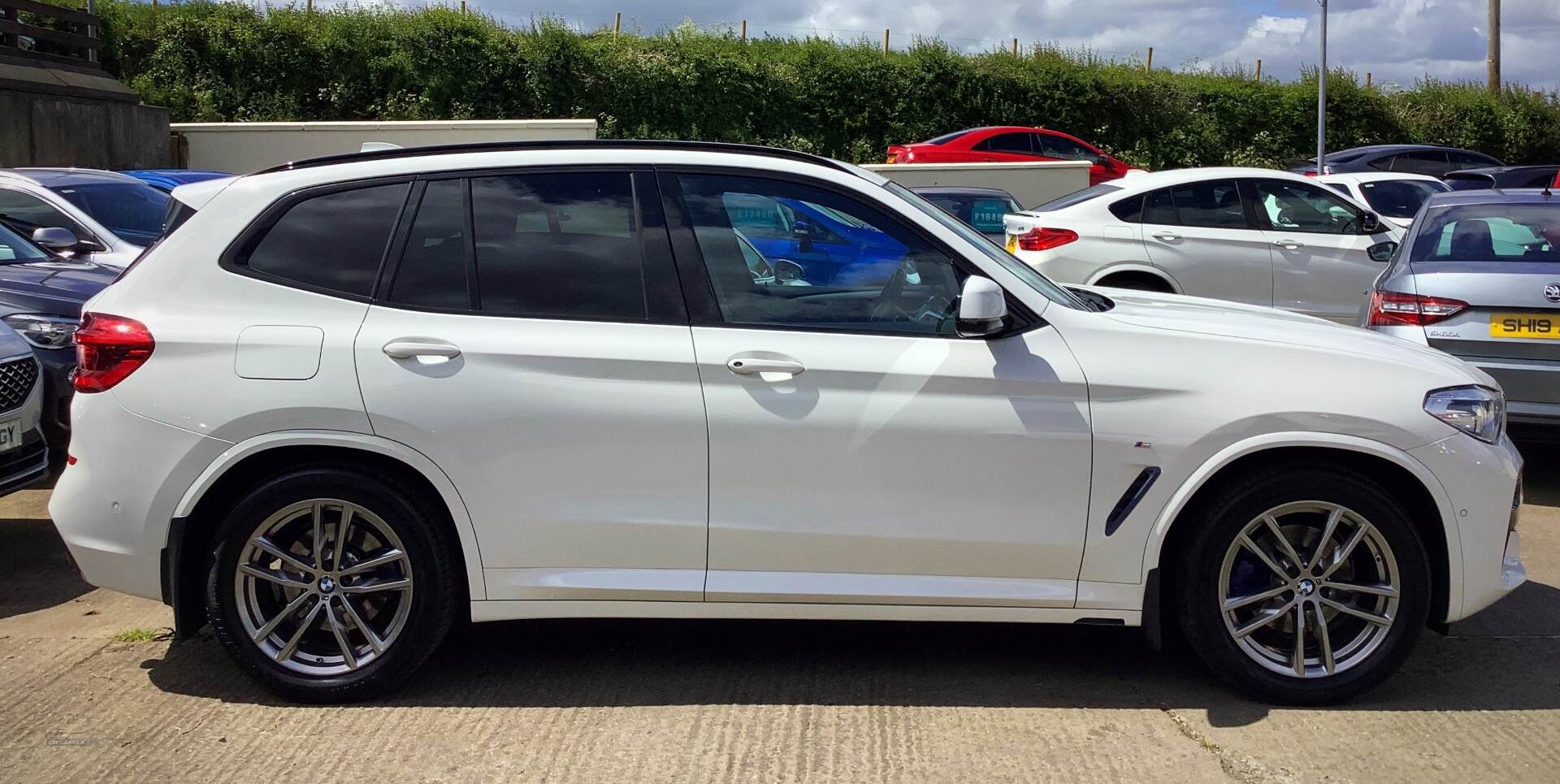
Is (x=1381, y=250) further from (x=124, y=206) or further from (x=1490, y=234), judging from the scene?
(x=124, y=206)

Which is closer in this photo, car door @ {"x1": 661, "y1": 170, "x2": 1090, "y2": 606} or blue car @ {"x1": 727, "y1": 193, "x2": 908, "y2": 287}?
car door @ {"x1": 661, "y1": 170, "x2": 1090, "y2": 606}

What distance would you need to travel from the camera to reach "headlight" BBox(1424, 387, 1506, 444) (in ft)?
13.2

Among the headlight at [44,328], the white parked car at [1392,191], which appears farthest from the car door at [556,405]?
the white parked car at [1392,191]

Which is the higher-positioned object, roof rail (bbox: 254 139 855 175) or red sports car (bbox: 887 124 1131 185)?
red sports car (bbox: 887 124 1131 185)

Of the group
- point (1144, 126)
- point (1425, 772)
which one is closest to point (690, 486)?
point (1425, 772)

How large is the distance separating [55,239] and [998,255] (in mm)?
6716

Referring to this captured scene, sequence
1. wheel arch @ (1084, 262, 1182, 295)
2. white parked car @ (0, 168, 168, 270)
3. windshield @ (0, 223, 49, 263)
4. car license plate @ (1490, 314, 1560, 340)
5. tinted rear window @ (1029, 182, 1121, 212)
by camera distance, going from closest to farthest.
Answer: car license plate @ (1490, 314, 1560, 340) → windshield @ (0, 223, 49, 263) → white parked car @ (0, 168, 168, 270) → wheel arch @ (1084, 262, 1182, 295) → tinted rear window @ (1029, 182, 1121, 212)

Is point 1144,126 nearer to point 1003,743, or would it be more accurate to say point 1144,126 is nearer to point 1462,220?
point 1462,220

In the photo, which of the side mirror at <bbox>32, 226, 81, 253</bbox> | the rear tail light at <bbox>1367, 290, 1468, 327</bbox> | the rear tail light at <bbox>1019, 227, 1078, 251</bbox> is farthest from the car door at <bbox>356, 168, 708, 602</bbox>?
the rear tail light at <bbox>1019, 227, 1078, 251</bbox>

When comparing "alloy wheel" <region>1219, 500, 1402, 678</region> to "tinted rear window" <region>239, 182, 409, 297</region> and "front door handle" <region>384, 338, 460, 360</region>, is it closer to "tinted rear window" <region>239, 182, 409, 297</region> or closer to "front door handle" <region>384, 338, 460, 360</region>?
"front door handle" <region>384, 338, 460, 360</region>

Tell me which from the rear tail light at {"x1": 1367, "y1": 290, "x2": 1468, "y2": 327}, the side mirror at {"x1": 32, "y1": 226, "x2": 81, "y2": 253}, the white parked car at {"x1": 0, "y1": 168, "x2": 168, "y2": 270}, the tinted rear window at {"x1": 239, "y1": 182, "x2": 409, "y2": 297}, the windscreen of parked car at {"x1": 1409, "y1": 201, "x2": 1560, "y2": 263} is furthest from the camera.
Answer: the white parked car at {"x1": 0, "y1": 168, "x2": 168, "y2": 270}

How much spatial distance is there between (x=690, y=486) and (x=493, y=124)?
65.0 feet

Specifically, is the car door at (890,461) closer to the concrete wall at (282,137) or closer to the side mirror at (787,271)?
the side mirror at (787,271)

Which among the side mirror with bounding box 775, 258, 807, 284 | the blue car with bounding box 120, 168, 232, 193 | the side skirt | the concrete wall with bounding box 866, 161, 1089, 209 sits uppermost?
the concrete wall with bounding box 866, 161, 1089, 209
